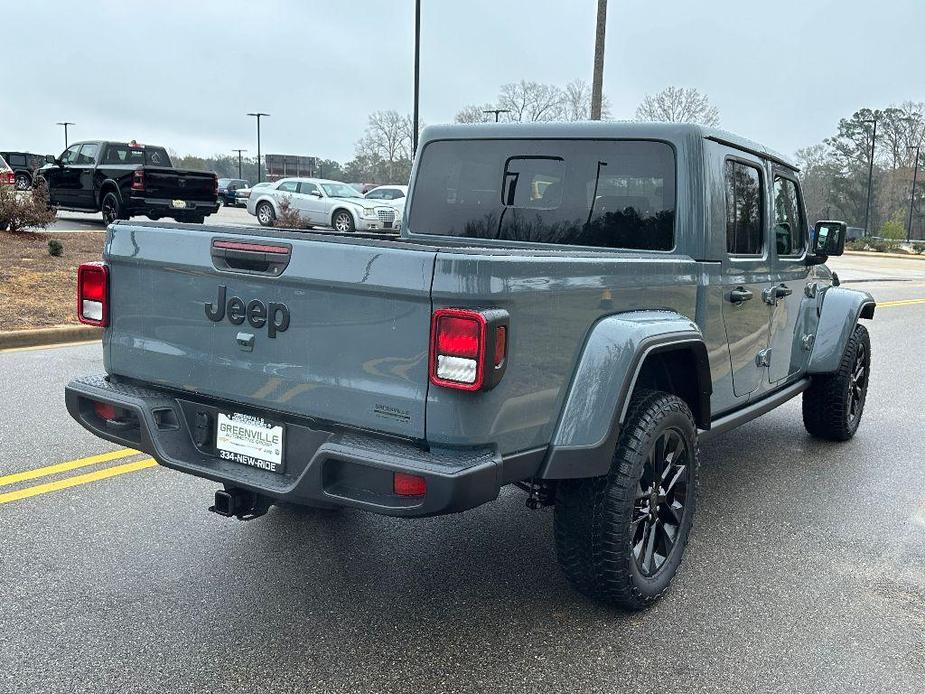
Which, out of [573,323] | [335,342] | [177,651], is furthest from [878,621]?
[177,651]

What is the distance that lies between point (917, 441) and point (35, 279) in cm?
1032

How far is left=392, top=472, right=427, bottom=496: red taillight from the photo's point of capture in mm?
2661

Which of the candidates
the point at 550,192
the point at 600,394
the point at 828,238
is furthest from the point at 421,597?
the point at 828,238

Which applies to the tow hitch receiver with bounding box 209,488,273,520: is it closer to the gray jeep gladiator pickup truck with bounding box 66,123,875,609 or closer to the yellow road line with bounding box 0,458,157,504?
the gray jeep gladiator pickup truck with bounding box 66,123,875,609

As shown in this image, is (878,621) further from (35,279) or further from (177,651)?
(35,279)

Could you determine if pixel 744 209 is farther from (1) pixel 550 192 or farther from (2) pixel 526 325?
(2) pixel 526 325

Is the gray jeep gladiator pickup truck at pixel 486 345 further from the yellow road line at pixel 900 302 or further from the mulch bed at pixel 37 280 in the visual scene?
the yellow road line at pixel 900 302

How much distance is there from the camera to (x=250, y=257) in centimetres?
300

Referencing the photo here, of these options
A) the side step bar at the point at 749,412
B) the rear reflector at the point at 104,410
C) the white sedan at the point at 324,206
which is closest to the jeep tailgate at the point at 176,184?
the white sedan at the point at 324,206

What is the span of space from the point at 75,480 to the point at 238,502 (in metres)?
1.90

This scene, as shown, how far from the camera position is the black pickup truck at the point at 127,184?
1831 cm

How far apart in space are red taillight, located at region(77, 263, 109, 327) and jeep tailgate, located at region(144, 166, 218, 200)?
51.7 feet

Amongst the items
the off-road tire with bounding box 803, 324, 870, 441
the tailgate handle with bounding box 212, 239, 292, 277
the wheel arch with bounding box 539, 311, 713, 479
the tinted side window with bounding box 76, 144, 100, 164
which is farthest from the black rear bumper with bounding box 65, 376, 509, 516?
the tinted side window with bounding box 76, 144, 100, 164

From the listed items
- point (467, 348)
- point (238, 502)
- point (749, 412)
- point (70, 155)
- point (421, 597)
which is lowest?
point (421, 597)
